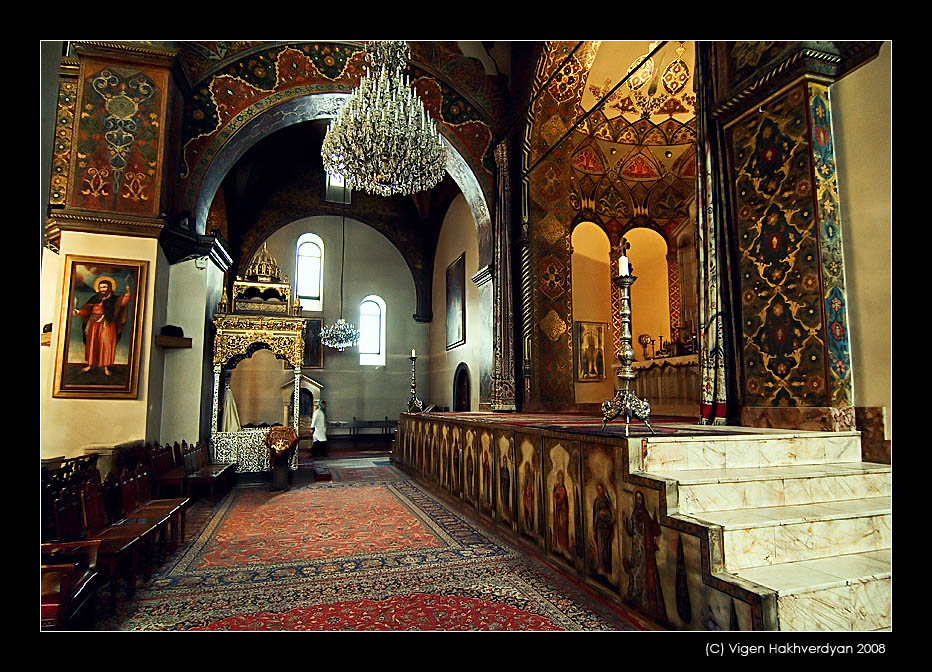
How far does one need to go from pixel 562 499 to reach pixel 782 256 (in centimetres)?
249

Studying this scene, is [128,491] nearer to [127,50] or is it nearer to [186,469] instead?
[186,469]

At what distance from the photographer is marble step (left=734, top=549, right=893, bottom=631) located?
210 centimetres

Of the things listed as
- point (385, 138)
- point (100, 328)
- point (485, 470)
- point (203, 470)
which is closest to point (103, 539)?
point (485, 470)

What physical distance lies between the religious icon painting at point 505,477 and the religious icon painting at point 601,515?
121 cm

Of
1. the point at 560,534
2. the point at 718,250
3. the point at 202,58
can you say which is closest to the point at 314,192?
the point at 202,58

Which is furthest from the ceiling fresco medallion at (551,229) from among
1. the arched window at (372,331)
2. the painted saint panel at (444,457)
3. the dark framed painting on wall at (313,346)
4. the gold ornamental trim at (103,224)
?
the dark framed painting on wall at (313,346)

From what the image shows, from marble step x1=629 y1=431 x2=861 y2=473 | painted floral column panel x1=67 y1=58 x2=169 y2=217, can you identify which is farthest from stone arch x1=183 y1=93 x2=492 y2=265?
marble step x1=629 y1=431 x2=861 y2=473

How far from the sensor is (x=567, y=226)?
884 centimetres

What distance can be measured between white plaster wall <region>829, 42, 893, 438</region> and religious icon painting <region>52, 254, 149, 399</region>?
6962 millimetres

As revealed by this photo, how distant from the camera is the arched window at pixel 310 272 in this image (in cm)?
1454

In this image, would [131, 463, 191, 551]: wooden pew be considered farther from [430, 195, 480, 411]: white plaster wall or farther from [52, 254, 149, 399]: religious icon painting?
[430, 195, 480, 411]: white plaster wall

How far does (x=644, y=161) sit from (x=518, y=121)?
394cm

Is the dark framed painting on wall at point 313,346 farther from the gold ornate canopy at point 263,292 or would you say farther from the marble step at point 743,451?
the marble step at point 743,451

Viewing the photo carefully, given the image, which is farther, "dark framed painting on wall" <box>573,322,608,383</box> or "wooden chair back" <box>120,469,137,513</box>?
"dark framed painting on wall" <box>573,322,608,383</box>
